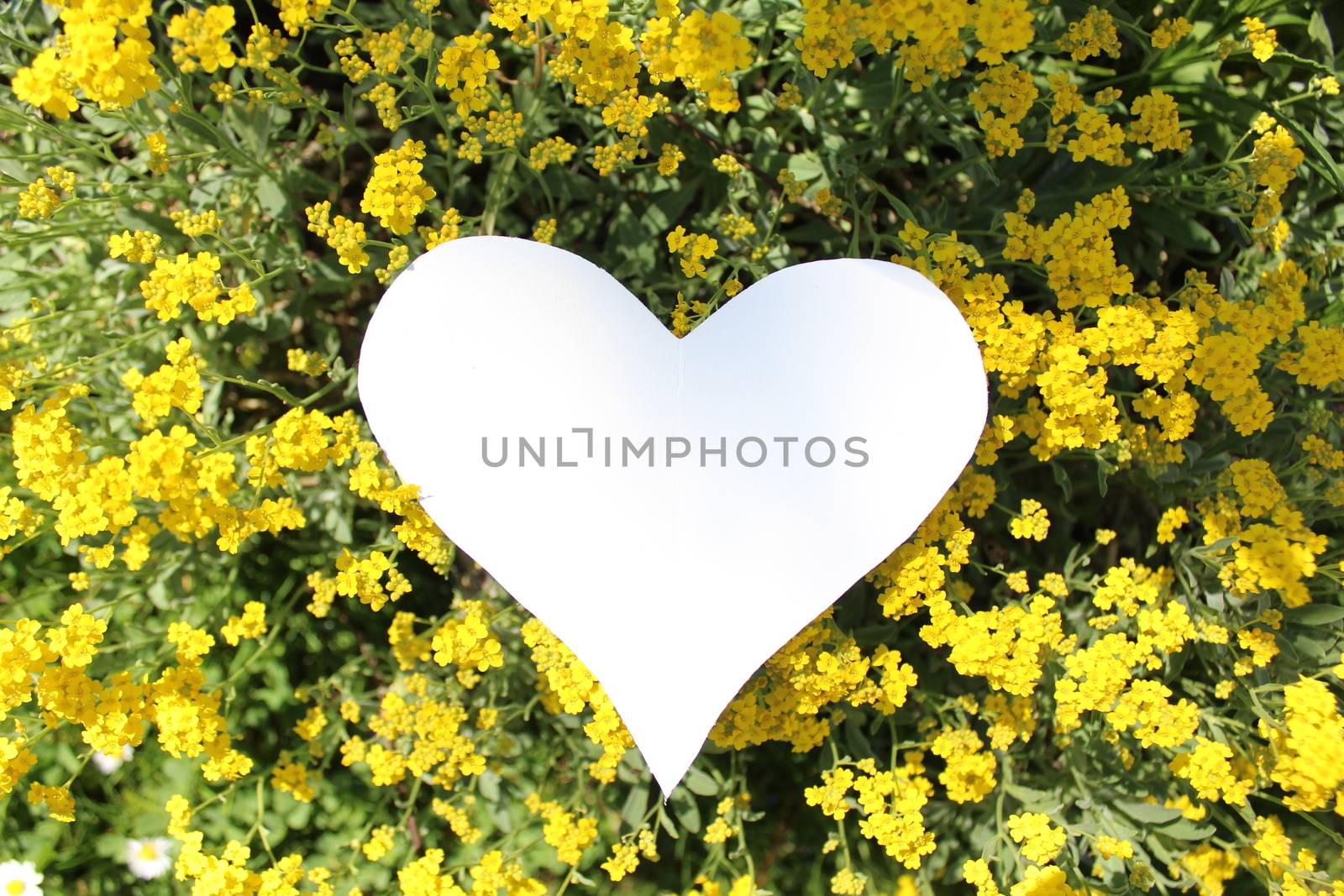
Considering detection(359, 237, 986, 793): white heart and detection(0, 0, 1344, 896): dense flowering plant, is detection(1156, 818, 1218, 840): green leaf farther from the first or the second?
detection(359, 237, 986, 793): white heart

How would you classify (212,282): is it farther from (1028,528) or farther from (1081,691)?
(1081,691)

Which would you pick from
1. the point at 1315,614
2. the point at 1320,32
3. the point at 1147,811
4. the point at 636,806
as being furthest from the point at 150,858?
the point at 1320,32

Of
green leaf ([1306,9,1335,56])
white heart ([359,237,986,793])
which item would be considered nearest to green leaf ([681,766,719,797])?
white heart ([359,237,986,793])

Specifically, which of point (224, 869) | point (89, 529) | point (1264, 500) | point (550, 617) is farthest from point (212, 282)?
point (1264, 500)

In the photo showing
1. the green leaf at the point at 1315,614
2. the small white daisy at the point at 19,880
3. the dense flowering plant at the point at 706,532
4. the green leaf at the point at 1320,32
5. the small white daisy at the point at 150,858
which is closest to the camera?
the dense flowering plant at the point at 706,532

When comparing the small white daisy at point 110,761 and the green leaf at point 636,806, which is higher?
the green leaf at point 636,806

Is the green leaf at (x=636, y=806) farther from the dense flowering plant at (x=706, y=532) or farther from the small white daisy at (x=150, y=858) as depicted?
the small white daisy at (x=150, y=858)

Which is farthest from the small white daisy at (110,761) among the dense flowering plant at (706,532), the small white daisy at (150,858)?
the small white daisy at (150,858)

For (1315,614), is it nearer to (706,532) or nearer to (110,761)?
(706,532)
